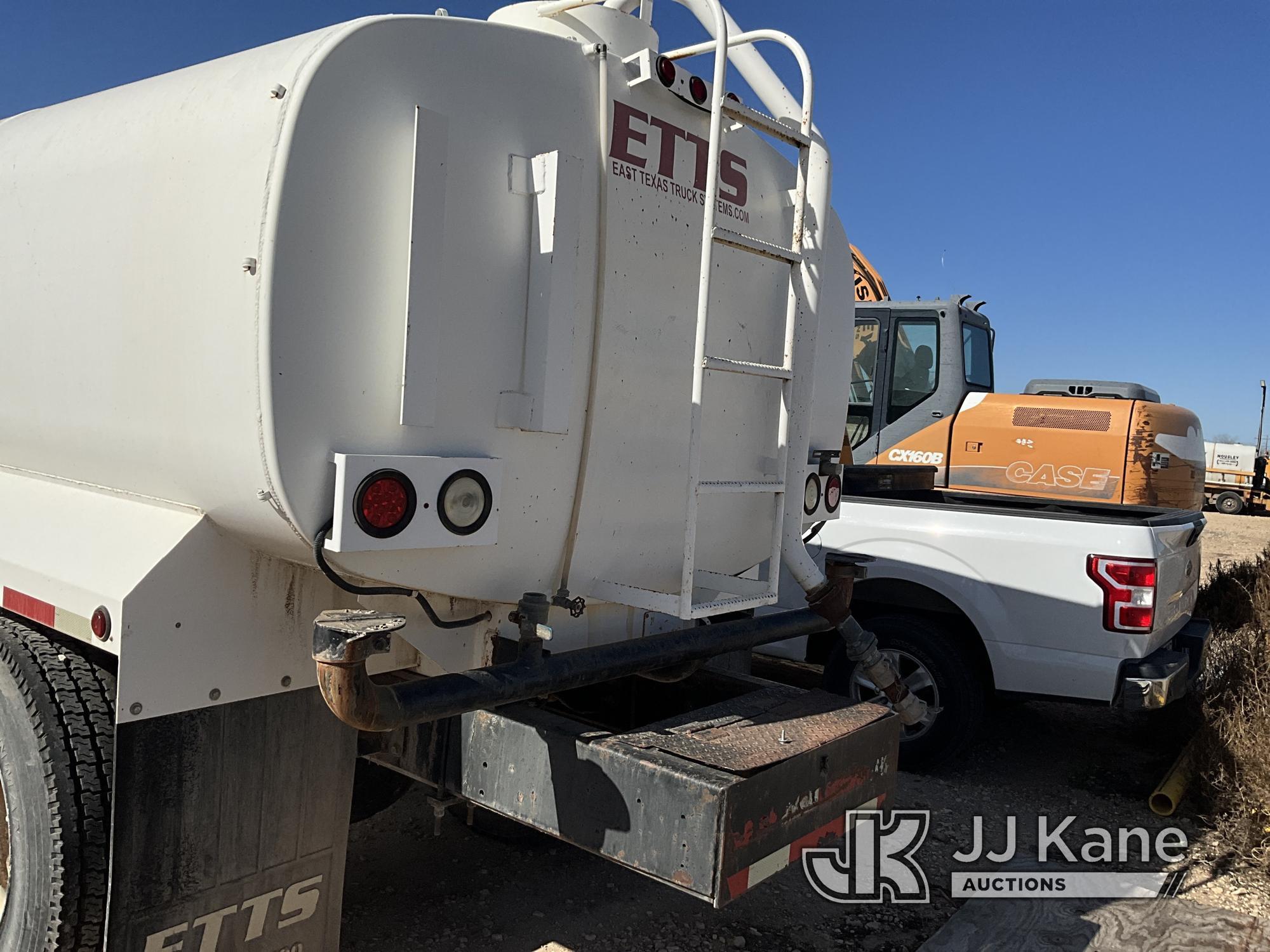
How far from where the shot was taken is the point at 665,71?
2719 millimetres

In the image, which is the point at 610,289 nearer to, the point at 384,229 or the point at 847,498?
the point at 384,229

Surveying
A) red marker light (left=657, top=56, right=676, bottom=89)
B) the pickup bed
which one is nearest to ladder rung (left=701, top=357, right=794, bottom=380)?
red marker light (left=657, top=56, right=676, bottom=89)

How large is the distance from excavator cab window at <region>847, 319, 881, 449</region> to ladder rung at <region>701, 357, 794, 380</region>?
17.6 ft

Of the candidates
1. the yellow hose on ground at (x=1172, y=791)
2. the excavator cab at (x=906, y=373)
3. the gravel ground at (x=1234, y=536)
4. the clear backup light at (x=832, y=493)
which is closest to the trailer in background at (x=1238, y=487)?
the gravel ground at (x=1234, y=536)

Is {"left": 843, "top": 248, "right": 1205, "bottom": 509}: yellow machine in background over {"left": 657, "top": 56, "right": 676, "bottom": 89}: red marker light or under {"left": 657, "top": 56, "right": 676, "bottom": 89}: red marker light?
under

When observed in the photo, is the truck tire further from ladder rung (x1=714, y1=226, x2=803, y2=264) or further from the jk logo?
ladder rung (x1=714, y1=226, x2=803, y2=264)

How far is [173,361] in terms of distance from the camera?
91.1 inches


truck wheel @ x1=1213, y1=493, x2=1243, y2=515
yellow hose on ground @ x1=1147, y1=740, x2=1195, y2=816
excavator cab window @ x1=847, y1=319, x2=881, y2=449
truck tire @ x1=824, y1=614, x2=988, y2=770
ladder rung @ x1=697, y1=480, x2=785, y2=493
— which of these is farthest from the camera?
truck wheel @ x1=1213, y1=493, x2=1243, y2=515

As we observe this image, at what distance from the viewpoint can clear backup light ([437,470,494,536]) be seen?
7.66 ft

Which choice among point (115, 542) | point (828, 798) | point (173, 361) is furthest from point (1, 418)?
point (828, 798)

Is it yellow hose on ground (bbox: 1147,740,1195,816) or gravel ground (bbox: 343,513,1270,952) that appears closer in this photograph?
gravel ground (bbox: 343,513,1270,952)

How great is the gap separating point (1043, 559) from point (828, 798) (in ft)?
9.13

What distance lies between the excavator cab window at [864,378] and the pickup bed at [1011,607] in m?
2.53

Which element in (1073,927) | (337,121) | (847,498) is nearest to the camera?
(337,121)
